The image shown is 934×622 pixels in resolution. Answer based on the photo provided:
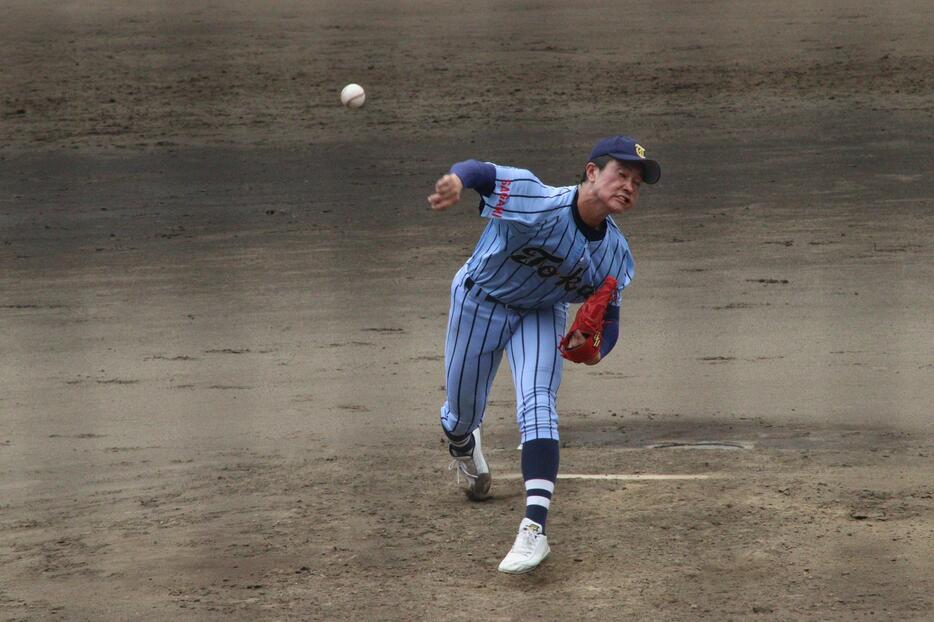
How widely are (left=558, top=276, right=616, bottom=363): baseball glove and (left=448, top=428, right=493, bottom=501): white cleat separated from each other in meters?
0.69

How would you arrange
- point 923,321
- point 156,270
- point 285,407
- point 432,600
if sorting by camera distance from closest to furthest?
1. point 432,600
2. point 285,407
3. point 923,321
4. point 156,270

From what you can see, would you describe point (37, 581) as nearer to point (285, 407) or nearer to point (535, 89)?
point (285, 407)

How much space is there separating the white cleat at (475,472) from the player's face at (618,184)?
1131mm

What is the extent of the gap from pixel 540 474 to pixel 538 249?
27.8 inches

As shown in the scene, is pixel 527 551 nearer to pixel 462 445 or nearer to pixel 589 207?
pixel 462 445

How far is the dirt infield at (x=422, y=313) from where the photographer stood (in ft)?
14.9

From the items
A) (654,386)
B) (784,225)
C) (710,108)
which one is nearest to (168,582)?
(654,386)

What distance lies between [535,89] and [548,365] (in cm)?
979

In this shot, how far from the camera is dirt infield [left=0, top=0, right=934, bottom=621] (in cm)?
453

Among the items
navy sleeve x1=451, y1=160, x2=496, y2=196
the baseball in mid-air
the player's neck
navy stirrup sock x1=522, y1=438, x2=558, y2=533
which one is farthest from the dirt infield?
navy sleeve x1=451, y1=160, x2=496, y2=196

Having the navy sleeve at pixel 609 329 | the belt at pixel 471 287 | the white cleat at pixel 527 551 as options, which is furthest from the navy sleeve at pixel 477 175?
the white cleat at pixel 527 551

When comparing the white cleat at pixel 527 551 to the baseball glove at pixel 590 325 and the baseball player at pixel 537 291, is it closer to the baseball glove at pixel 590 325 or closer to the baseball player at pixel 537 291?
the baseball player at pixel 537 291

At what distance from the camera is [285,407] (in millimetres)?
6742

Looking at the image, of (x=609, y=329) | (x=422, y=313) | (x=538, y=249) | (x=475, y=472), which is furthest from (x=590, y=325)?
(x=422, y=313)
